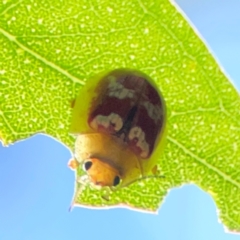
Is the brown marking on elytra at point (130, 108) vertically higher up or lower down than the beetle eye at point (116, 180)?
higher up

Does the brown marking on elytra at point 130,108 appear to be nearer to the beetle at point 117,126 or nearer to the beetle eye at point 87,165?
the beetle at point 117,126

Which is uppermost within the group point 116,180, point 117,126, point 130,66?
point 130,66

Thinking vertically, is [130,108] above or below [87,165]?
above

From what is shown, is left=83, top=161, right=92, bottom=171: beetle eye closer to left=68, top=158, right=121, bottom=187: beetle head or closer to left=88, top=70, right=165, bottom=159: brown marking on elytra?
left=68, top=158, right=121, bottom=187: beetle head

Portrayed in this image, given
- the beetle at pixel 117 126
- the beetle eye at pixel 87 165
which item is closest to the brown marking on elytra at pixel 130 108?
the beetle at pixel 117 126

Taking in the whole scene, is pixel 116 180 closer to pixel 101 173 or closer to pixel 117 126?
pixel 101 173

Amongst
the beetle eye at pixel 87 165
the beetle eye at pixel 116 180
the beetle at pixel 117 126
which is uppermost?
the beetle at pixel 117 126

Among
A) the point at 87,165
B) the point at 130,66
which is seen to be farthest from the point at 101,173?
the point at 130,66
